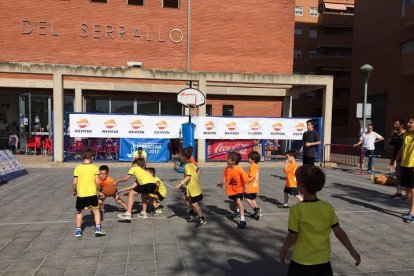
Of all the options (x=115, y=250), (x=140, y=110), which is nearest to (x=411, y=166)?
(x=115, y=250)

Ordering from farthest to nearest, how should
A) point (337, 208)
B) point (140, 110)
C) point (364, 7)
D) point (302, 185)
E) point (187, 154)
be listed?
point (364, 7), point (140, 110), point (337, 208), point (187, 154), point (302, 185)

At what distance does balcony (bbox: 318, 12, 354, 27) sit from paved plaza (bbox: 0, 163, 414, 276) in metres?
48.0

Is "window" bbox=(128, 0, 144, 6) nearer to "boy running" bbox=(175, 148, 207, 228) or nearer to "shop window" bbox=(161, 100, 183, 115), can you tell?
"shop window" bbox=(161, 100, 183, 115)

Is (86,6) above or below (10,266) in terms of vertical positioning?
above

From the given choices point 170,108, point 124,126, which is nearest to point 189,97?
point 124,126

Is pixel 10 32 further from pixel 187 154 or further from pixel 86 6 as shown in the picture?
pixel 187 154

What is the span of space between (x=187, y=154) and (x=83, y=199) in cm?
204

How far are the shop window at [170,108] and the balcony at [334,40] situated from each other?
34908 millimetres

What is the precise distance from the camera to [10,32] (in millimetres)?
21797

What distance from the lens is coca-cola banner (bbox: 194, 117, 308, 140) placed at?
16450mm

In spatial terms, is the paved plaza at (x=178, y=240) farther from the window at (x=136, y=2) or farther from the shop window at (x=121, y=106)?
the window at (x=136, y=2)

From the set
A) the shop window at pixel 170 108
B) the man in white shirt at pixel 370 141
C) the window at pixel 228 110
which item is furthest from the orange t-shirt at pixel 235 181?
the window at pixel 228 110

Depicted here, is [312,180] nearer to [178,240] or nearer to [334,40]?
[178,240]

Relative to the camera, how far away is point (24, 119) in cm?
2202
